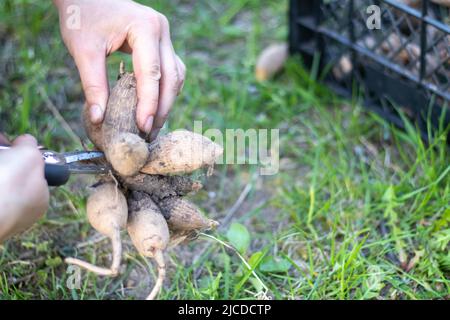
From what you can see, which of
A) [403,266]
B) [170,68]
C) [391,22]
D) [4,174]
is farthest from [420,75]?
[4,174]

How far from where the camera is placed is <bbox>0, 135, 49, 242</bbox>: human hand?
1070 mm

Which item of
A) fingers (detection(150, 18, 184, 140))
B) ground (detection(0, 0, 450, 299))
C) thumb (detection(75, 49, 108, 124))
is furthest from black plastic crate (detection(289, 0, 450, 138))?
thumb (detection(75, 49, 108, 124))

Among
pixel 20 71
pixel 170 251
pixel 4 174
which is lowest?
pixel 170 251

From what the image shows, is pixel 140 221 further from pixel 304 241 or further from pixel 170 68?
pixel 304 241

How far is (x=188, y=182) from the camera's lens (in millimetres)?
1364

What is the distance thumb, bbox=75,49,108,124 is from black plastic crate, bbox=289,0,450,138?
0.78 m

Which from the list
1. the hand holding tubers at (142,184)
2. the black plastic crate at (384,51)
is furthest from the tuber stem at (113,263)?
the black plastic crate at (384,51)

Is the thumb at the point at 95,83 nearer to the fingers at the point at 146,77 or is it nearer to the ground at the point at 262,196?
the fingers at the point at 146,77

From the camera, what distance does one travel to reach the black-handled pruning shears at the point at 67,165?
1.16m

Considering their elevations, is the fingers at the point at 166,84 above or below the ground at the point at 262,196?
above

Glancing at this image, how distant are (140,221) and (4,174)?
0.29 m

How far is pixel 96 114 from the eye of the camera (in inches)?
51.9

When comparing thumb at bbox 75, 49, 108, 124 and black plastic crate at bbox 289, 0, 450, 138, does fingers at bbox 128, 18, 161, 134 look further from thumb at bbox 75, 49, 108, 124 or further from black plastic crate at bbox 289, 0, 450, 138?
black plastic crate at bbox 289, 0, 450, 138

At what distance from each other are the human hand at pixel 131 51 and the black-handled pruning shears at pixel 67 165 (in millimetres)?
76
